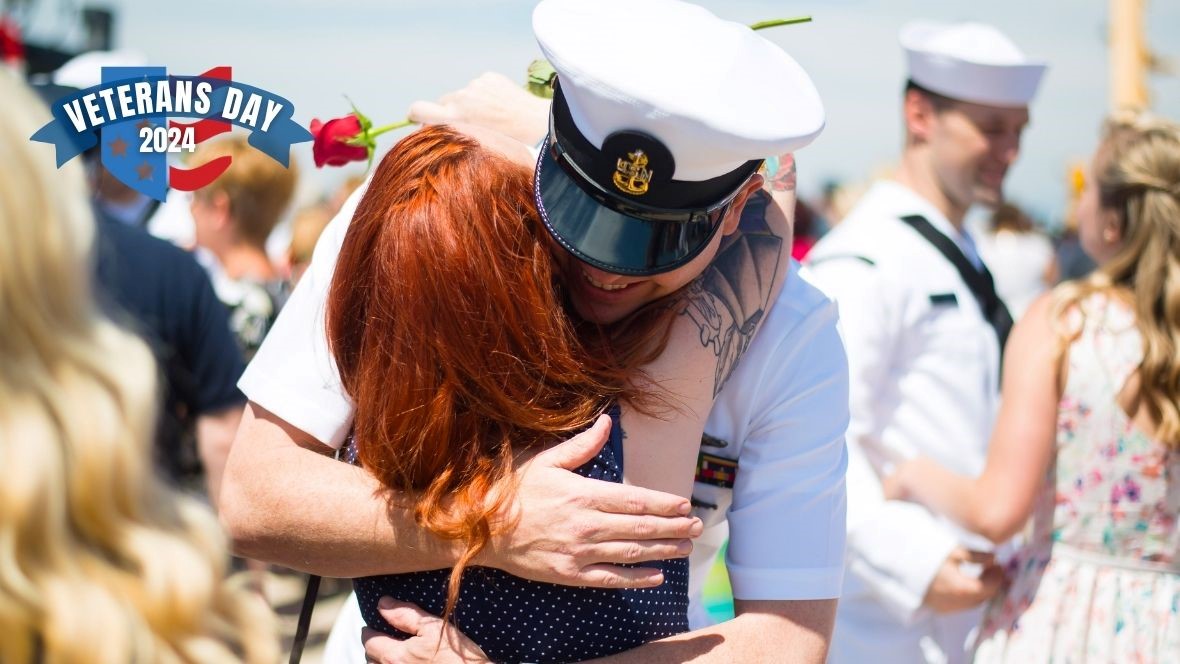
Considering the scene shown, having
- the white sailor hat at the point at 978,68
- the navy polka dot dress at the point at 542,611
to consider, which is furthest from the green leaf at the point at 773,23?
the white sailor hat at the point at 978,68

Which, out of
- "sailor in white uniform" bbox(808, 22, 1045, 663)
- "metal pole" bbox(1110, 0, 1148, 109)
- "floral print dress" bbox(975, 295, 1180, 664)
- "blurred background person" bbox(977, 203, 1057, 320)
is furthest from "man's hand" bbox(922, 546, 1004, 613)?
"metal pole" bbox(1110, 0, 1148, 109)

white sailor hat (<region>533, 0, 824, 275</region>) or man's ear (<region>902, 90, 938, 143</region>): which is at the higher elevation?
white sailor hat (<region>533, 0, 824, 275</region>)

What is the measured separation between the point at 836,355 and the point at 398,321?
0.74m

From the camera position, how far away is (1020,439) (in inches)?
106

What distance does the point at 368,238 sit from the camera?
4.80ft

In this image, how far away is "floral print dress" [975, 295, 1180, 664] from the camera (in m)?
2.74

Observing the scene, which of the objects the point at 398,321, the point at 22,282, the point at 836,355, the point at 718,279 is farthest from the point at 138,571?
the point at 836,355

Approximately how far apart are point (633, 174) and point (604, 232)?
0.09 meters

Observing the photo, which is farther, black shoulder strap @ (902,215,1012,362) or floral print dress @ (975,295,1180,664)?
black shoulder strap @ (902,215,1012,362)

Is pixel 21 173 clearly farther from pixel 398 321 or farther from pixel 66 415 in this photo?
pixel 398 321

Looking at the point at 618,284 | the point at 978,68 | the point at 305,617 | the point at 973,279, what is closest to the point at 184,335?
the point at 305,617

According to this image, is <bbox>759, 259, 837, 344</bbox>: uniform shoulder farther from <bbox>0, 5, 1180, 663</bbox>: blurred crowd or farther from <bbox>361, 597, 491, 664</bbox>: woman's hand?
<bbox>0, 5, 1180, 663</bbox>: blurred crowd

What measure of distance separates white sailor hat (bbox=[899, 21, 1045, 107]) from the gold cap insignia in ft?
8.02

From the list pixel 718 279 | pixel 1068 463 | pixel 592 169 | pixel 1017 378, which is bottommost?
pixel 1068 463
